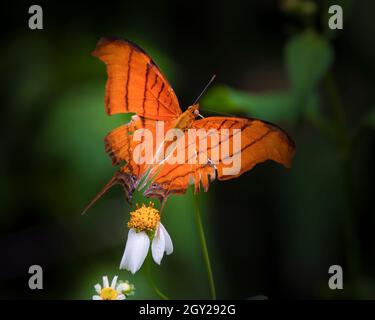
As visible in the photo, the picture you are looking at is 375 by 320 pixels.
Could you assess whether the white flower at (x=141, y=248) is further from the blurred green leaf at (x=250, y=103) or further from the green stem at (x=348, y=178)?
the green stem at (x=348, y=178)

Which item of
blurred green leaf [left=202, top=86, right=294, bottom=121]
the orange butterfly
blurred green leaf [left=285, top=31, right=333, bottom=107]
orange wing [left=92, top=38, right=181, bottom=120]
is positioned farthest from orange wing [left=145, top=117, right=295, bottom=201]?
blurred green leaf [left=202, top=86, right=294, bottom=121]

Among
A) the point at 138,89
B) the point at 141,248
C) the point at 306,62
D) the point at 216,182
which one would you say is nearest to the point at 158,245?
the point at 141,248

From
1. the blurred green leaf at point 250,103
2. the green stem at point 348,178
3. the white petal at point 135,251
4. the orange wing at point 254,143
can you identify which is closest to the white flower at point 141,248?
the white petal at point 135,251

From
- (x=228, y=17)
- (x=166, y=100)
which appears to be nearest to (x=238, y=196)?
(x=228, y=17)

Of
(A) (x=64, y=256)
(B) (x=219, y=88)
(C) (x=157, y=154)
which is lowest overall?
(A) (x=64, y=256)

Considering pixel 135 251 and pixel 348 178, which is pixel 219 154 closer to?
pixel 135 251
